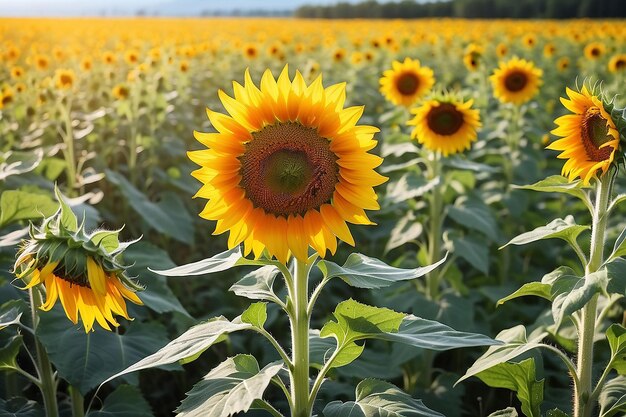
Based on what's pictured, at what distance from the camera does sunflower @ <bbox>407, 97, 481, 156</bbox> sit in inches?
142

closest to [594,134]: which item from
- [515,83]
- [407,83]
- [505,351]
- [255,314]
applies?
[505,351]

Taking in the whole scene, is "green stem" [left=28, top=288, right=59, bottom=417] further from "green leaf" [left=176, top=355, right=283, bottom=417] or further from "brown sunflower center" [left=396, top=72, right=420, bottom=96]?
"brown sunflower center" [left=396, top=72, right=420, bottom=96]

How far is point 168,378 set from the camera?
3.65 meters

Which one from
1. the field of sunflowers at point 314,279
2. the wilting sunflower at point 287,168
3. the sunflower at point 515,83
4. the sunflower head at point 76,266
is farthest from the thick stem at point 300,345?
the sunflower at point 515,83

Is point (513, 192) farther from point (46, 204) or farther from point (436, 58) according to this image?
point (436, 58)

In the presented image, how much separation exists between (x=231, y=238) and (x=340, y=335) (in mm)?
355

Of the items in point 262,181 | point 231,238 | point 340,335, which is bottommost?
point 340,335

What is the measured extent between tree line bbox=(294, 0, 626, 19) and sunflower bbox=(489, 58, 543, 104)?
130ft

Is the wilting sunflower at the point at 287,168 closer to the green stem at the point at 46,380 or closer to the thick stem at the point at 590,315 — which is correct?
the thick stem at the point at 590,315

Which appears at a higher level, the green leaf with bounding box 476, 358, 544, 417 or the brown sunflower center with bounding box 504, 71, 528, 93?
the brown sunflower center with bounding box 504, 71, 528, 93

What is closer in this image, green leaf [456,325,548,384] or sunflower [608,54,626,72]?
green leaf [456,325,548,384]

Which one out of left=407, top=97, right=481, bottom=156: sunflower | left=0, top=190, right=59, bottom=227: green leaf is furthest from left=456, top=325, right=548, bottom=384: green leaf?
left=407, top=97, right=481, bottom=156: sunflower

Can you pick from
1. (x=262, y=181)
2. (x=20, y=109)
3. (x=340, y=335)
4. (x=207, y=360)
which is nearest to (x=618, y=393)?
(x=340, y=335)

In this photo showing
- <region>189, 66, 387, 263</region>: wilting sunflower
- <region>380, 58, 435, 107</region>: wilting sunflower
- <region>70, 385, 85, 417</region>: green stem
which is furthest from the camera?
<region>380, 58, 435, 107</region>: wilting sunflower
